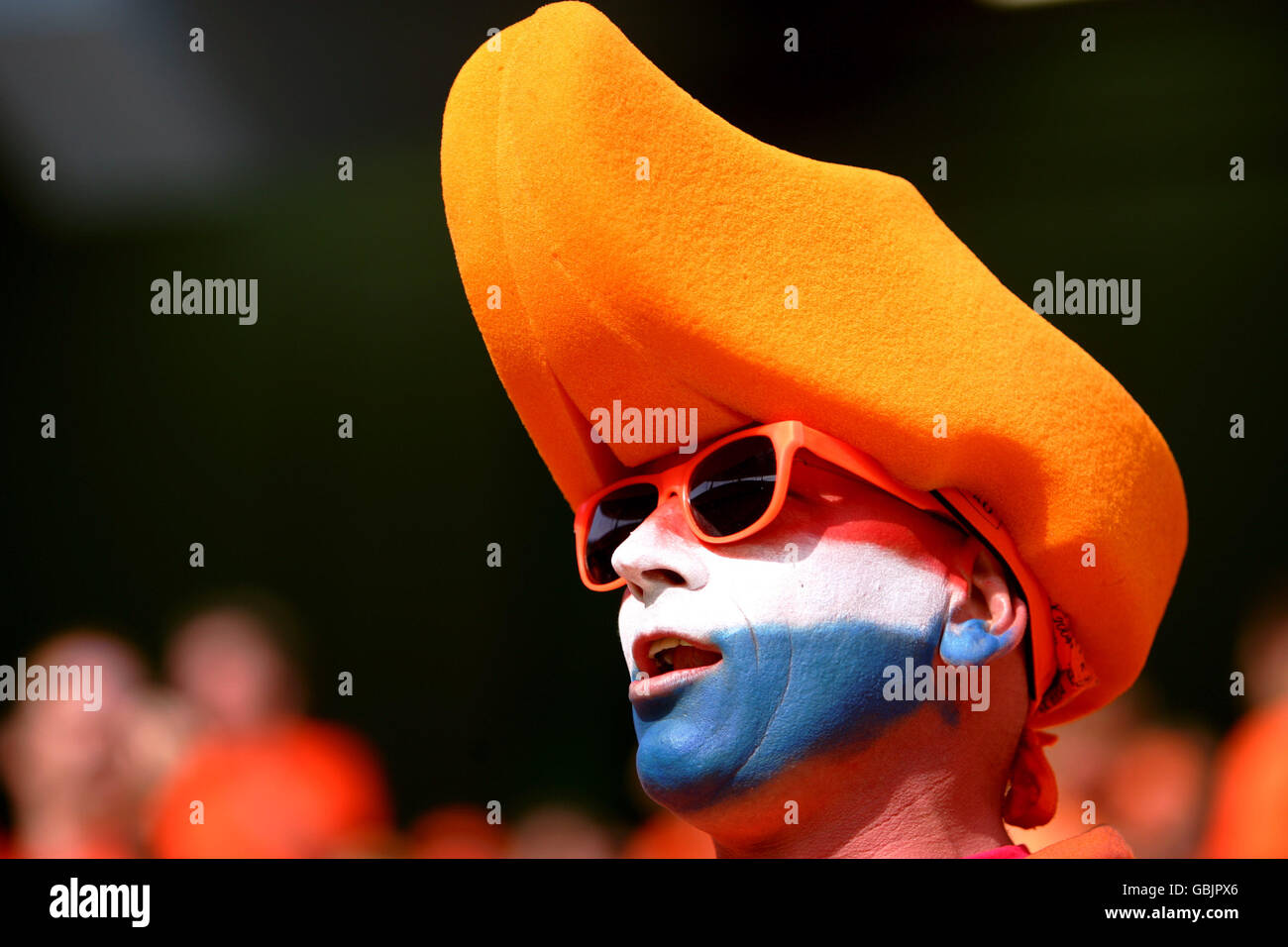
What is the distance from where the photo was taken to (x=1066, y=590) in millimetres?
2316

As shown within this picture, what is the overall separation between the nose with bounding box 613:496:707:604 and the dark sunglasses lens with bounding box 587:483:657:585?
90 millimetres

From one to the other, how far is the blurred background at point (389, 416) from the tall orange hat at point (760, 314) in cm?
120

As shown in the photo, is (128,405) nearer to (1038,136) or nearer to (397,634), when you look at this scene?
(397,634)

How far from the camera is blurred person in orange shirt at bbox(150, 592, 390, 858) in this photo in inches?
146

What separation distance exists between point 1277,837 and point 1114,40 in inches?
73.5

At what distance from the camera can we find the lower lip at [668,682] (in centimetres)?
215

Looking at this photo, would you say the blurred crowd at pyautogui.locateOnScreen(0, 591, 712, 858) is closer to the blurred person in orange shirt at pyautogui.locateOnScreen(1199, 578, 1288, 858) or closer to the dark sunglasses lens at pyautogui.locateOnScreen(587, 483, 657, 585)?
the blurred person in orange shirt at pyautogui.locateOnScreen(1199, 578, 1288, 858)

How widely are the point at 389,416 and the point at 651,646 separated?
176 cm

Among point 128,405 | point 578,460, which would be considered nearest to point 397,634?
point 128,405

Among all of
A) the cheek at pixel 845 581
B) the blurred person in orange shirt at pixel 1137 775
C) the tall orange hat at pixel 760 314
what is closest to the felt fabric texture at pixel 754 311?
the tall orange hat at pixel 760 314

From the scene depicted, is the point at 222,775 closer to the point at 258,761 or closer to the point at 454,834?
the point at 258,761

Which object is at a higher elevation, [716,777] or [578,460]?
[578,460]

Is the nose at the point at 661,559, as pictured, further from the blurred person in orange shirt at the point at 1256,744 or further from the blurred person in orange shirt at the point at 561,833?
the blurred person in orange shirt at the point at 1256,744

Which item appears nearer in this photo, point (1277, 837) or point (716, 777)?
point (716, 777)
